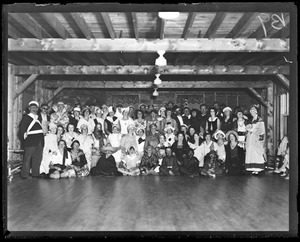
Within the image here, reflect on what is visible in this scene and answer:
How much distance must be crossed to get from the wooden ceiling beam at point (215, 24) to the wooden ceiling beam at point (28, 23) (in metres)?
3.19

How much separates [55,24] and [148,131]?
5.29 meters

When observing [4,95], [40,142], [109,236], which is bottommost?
[109,236]

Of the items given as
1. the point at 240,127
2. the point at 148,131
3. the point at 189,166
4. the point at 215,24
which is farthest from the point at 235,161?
the point at 215,24

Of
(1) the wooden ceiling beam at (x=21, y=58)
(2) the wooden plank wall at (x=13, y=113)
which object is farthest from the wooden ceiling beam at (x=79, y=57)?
(2) the wooden plank wall at (x=13, y=113)

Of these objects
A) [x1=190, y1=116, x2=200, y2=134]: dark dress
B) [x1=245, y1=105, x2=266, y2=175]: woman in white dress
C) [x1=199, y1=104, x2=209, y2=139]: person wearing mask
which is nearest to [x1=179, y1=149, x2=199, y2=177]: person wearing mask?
[x1=245, y1=105, x2=266, y2=175]: woman in white dress

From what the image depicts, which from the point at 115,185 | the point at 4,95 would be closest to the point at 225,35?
the point at 115,185

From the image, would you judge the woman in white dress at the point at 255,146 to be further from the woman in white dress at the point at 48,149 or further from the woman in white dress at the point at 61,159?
the woman in white dress at the point at 48,149

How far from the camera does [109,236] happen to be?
5133mm

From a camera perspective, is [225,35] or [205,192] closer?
[205,192]

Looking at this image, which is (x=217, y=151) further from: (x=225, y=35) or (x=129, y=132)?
(x=225, y=35)

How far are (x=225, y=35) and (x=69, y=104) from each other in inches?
376

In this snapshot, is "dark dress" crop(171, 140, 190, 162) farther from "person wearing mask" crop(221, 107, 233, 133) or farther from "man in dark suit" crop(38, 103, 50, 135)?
"man in dark suit" crop(38, 103, 50, 135)

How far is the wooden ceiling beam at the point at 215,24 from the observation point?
6.41m

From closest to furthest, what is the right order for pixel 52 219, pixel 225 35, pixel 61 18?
pixel 52 219 < pixel 61 18 < pixel 225 35
